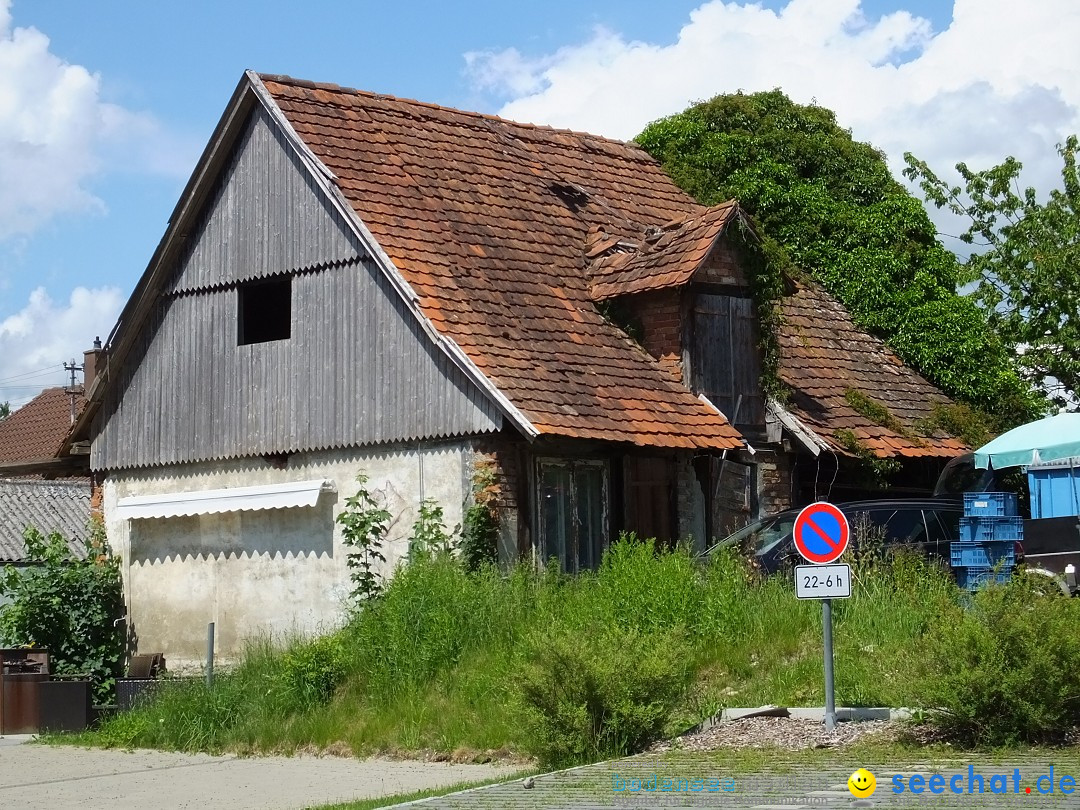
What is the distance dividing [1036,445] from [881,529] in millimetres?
3438

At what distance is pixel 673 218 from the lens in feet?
86.4

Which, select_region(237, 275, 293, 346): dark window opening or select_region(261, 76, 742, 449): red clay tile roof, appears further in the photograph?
select_region(237, 275, 293, 346): dark window opening

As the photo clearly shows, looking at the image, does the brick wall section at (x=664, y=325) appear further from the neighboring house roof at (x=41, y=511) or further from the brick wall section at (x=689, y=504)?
the neighboring house roof at (x=41, y=511)

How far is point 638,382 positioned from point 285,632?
5711mm

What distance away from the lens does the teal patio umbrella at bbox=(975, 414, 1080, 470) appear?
67.7 feet

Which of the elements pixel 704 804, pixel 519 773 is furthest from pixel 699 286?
pixel 704 804

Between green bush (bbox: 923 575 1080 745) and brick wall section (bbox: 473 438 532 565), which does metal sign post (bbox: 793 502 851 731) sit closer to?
green bush (bbox: 923 575 1080 745)

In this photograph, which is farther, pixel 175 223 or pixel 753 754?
pixel 175 223

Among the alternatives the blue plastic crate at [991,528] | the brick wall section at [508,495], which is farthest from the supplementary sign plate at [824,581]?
the brick wall section at [508,495]

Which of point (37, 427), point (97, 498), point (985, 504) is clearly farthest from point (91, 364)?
→ point (37, 427)

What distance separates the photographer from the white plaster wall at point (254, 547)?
64.4 feet

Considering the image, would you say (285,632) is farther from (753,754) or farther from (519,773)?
(753,754)

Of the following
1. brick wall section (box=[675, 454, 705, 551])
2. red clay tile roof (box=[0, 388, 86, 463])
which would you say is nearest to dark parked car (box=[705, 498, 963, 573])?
brick wall section (box=[675, 454, 705, 551])

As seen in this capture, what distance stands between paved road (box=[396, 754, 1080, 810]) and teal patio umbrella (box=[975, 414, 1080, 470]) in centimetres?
1019
